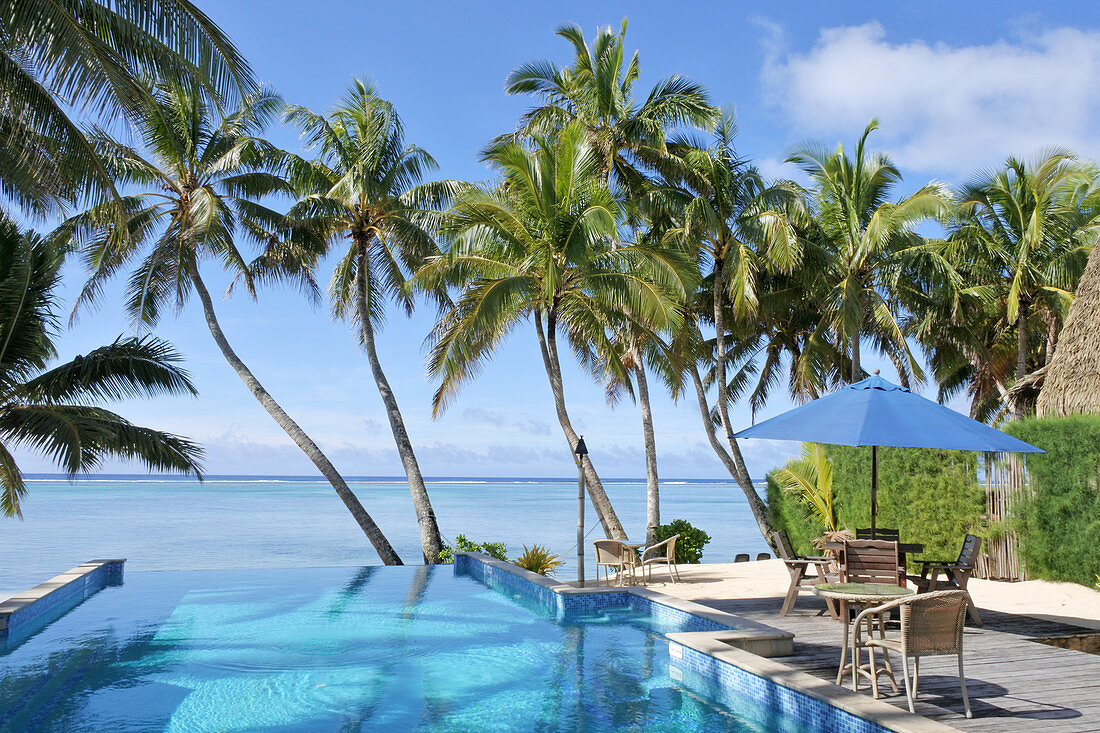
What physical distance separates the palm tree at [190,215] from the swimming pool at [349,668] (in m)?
6.12

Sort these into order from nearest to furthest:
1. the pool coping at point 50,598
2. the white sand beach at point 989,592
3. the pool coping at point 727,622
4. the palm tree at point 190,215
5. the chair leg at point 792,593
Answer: the pool coping at point 727,622 → the chair leg at point 792,593 → the pool coping at point 50,598 → the white sand beach at point 989,592 → the palm tree at point 190,215

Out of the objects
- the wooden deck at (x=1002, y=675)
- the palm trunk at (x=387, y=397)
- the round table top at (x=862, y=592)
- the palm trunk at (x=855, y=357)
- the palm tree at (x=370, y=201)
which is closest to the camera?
the wooden deck at (x=1002, y=675)

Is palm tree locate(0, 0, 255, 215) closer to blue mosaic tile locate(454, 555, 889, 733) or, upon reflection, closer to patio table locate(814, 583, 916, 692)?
blue mosaic tile locate(454, 555, 889, 733)

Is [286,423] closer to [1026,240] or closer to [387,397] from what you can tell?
[387,397]

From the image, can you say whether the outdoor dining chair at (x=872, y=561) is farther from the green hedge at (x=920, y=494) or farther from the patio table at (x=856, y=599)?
the green hedge at (x=920, y=494)

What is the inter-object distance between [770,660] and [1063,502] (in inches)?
263

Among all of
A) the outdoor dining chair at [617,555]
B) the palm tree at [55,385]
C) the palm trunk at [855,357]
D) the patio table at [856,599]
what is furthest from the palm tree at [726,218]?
the patio table at [856,599]

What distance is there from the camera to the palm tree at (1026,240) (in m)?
19.9

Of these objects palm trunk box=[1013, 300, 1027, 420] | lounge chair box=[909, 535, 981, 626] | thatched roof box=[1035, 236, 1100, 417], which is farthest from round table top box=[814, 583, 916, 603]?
palm trunk box=[1013, 300, 1027, 420]

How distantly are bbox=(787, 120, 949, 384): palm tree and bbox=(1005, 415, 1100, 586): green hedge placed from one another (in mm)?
7758

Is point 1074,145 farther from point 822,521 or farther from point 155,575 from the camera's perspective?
point 155,575

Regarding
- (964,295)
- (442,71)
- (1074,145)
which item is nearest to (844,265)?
(964,295)

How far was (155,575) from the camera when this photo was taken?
13.8 meters

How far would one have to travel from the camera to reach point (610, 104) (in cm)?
1759
